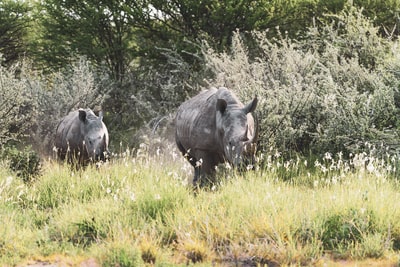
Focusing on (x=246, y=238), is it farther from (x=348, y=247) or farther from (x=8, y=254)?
(x=8, y=254)

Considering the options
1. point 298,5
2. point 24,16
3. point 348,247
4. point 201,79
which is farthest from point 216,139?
point 24,16

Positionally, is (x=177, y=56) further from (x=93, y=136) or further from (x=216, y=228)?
(x=216, y=228)

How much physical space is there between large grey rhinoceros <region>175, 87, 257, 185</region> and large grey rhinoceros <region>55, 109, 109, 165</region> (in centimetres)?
166

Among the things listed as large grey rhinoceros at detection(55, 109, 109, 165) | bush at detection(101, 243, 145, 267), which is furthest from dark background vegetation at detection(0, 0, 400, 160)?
bush at detection(101, 243, 145, 267)

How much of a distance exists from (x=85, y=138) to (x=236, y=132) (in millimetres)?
3736

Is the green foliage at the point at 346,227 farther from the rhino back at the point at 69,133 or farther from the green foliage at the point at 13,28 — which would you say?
the green foliage at the point at 13,28

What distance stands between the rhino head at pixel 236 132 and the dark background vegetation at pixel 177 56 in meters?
3.36

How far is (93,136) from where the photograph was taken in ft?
33.6

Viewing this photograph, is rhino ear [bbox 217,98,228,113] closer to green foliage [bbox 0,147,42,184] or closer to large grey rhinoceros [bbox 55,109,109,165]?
large grey rhinoceros [bbox 55,109,109,165]

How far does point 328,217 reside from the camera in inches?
252

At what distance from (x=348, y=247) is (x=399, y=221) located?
0.81m

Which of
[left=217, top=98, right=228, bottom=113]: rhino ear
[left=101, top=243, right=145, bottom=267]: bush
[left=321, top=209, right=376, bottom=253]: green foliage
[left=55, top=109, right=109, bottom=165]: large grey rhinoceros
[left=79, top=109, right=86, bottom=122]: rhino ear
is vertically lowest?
[left=101, top=243, right=145, bottom=267]: bush

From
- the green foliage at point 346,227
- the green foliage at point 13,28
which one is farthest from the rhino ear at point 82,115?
the green foliage at point 13,28

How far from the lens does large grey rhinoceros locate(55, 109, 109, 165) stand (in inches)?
401
